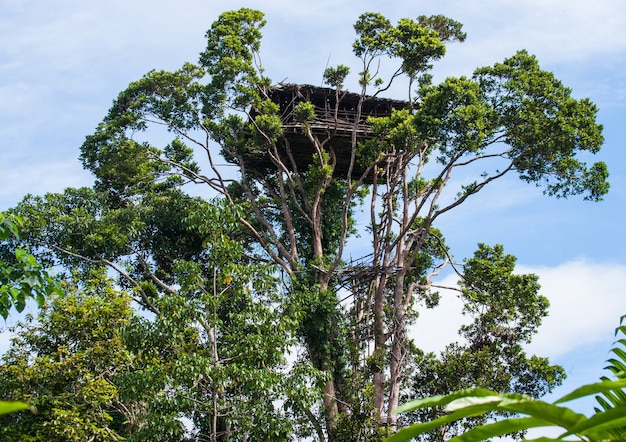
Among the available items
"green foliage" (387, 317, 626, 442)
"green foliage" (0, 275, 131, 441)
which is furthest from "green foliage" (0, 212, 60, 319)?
"green foliage" (0, 275, 131, 441)

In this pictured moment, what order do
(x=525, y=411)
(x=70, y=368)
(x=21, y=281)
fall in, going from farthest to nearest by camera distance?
(x=70, y=368) < (x=21, y=281) < (x=525, y=411)

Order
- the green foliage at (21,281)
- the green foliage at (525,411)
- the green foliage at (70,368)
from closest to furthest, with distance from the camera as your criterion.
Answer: the green foliage at (525,411), the green foliage at (21,281), the green foliage at (70,368)

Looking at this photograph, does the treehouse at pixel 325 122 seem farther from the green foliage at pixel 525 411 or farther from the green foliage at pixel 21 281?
the green foliage at pixel 525 411

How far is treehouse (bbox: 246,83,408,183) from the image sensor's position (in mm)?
15547

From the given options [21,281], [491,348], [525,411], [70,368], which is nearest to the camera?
[525,411]

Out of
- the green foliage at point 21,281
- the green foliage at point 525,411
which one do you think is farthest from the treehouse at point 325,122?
the green foliage at point 525,411

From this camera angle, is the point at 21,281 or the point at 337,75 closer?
the point at 21,281

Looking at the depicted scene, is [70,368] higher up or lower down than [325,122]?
lower down

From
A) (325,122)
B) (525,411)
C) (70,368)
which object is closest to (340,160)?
(325,122)

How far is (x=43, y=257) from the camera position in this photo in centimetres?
1448

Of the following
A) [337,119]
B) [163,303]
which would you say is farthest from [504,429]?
[337,119]

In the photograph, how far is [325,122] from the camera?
15609mm

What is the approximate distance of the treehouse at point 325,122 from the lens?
1555 centimetres

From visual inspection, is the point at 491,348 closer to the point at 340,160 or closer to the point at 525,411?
the point at 340,160
